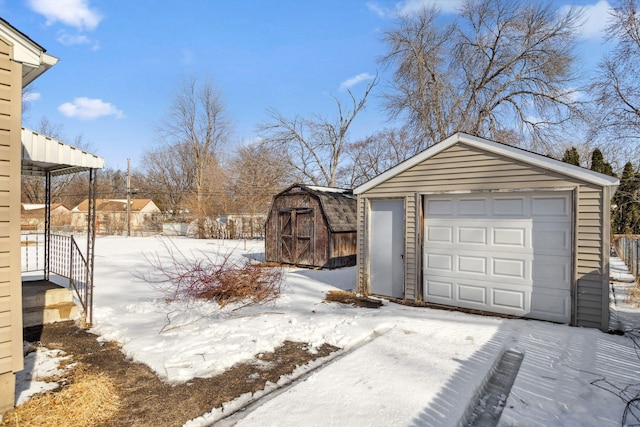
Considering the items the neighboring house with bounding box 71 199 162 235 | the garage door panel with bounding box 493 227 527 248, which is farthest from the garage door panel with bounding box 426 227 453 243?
the neighboring house with bounding box 71 199 162 235

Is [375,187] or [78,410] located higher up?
[375,187]

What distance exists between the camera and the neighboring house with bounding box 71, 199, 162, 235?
104ft

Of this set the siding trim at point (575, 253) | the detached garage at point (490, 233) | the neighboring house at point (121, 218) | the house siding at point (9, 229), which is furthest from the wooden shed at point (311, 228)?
the neighboring house at point (121, 218)

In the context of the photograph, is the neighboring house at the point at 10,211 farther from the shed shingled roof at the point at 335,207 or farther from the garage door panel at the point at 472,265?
the shed shingled roof at the point at 335,207

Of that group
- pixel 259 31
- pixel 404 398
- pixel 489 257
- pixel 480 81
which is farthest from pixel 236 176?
pixel 404 398

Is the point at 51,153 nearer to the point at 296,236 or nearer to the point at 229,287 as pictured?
the point at 229,287

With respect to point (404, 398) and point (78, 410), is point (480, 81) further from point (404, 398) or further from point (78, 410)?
Result: point (78, 410)

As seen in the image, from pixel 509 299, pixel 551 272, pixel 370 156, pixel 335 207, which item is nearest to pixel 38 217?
pixel 370 156

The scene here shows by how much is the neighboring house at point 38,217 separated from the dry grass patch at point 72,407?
107 feet

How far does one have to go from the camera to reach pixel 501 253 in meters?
6.12

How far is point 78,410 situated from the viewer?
3045 millimetres

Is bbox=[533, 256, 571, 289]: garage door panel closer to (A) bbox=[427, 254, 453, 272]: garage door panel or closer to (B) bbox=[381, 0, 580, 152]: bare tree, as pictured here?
(A) bbox=[427, 254, 453, 272]: garage door panel

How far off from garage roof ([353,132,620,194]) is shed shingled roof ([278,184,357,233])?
4.21 meters

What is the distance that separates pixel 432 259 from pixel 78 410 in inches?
231
